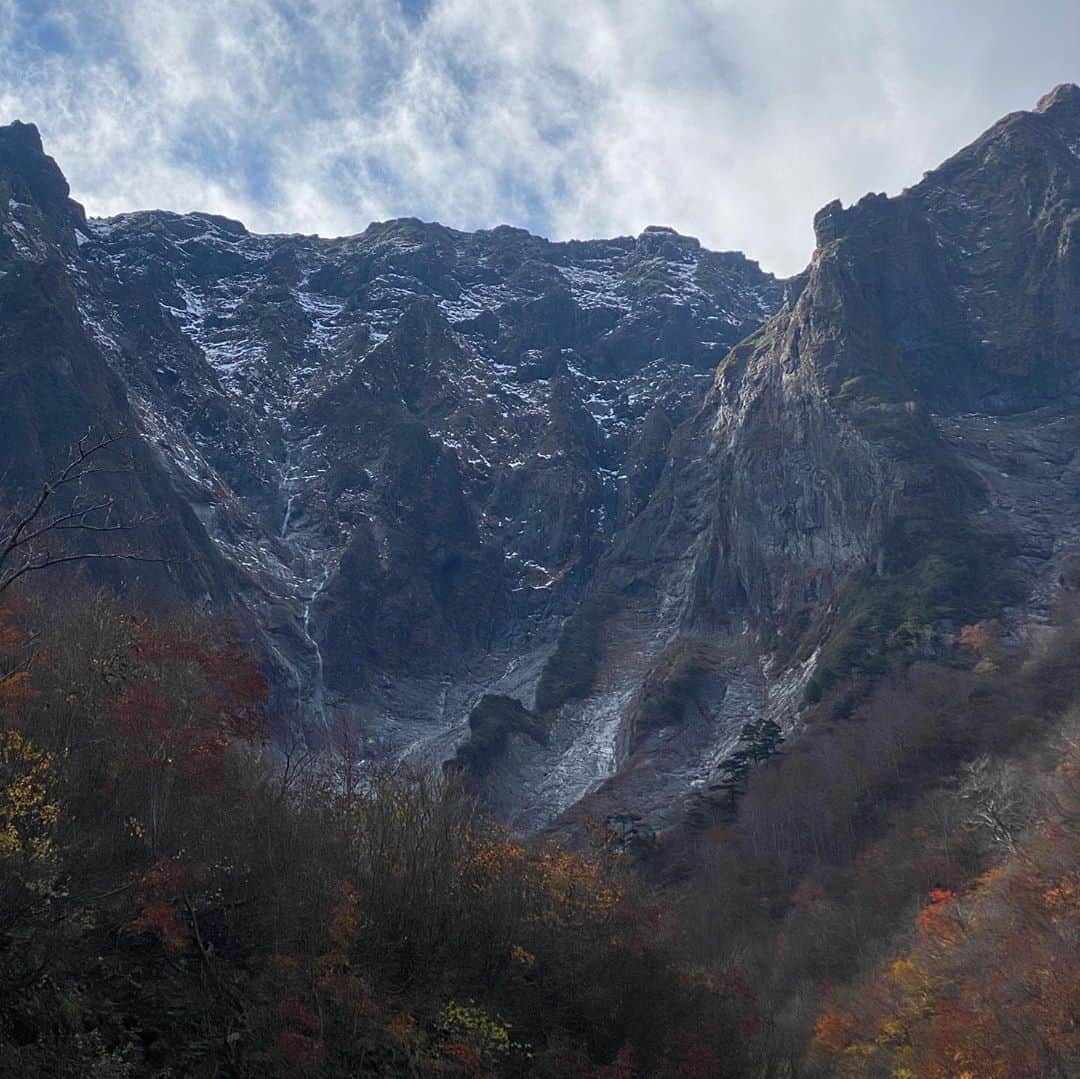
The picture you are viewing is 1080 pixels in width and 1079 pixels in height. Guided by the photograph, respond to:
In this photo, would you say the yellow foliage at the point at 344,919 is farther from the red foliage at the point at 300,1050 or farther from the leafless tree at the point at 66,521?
the leafless tree at the point at 66,521

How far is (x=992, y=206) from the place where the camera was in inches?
7190

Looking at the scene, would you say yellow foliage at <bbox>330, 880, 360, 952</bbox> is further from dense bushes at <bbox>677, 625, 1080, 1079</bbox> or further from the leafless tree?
dense bushes at <bbox>677, 625, 1080, 1079</bbox>

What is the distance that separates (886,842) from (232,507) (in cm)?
11641

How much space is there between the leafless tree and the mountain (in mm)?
14785

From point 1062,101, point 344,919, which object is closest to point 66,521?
point 344,919

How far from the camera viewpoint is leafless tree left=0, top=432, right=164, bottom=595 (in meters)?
19.9

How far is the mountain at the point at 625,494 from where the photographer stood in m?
112

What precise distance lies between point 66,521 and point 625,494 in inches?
6123

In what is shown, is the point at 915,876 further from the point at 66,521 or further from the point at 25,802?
the point at 25,802

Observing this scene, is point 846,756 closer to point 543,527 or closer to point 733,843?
point 733,843

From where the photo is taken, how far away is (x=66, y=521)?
31562mm

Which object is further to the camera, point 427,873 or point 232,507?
point 232,507

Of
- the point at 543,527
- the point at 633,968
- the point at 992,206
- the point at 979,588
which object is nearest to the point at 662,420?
the point at 543,527

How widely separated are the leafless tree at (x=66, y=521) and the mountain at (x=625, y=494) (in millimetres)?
14785
